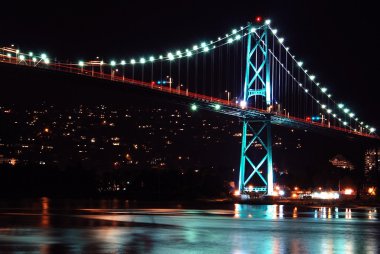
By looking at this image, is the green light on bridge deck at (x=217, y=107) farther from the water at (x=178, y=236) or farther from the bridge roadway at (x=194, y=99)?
the water at (x=178, y=236)

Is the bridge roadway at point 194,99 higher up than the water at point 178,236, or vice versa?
the bridge roadway at point 194,99

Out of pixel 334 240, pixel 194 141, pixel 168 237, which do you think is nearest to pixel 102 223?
pixel 168 237

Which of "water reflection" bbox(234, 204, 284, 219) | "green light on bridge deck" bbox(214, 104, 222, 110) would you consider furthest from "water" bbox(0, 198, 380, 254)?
"green light on bridge deck" bbox(214, 104, 222, 110)

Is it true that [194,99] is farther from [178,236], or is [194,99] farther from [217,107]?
[178,236]

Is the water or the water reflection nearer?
the water

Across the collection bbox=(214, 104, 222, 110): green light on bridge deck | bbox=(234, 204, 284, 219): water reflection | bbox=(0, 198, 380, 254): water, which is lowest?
bbox=(0, 198, 380, 254): water

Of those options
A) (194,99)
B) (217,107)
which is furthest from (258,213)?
(217,107)

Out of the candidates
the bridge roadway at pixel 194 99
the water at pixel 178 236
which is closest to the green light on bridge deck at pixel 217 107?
the bridge roadway at pixel 194 99

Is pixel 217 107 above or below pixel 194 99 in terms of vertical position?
below

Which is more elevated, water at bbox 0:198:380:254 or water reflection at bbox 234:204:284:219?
water reflection at bbox 234:204:284:219

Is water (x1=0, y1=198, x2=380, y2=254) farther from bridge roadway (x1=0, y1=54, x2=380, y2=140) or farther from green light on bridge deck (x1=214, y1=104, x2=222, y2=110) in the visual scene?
green light on bridge deck (x1=214, y1=104, x2=222, y2=110)

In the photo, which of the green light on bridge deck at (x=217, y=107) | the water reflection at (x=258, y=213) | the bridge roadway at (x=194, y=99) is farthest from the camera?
the green light on bridge deck at (x=217, y=107)

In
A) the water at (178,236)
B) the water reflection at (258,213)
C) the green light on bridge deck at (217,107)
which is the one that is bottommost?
the water at (178,236)

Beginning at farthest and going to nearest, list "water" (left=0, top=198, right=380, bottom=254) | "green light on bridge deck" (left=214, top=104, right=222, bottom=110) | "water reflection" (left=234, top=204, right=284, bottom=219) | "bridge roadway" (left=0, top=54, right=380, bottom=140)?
"green light on bridge deck" (left=214, top=104, right=222, bottom=110) → "bridge roadway" (left=0, top=54, right=380, bottom=140) → "water reflection" (left=234, top=204, right=284, bottom=219) → "water" (left=0, top=198, right=380, bottom=254)
